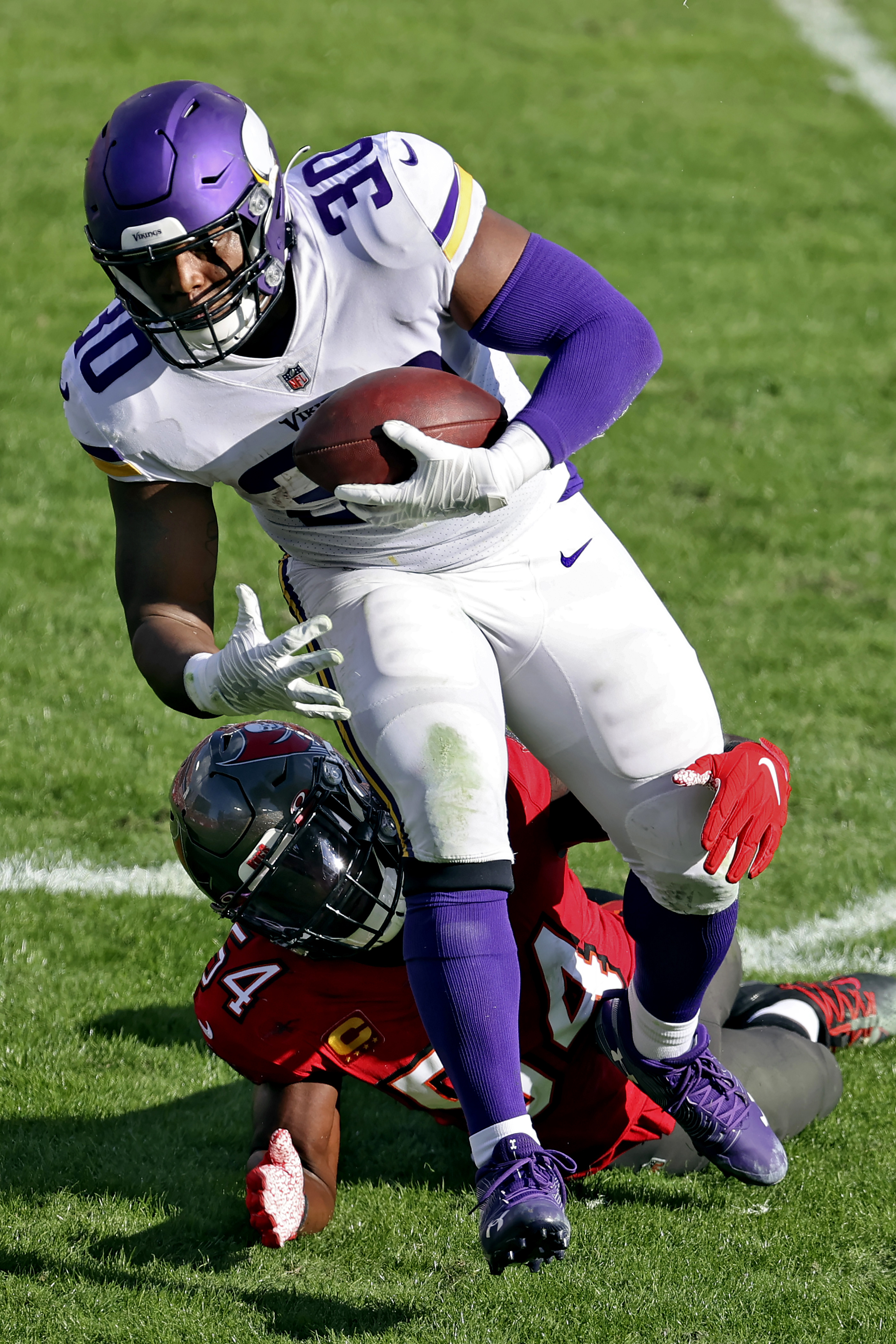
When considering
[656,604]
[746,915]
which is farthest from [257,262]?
[746,915]

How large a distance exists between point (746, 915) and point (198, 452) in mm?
2475

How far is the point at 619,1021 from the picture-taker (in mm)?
3006

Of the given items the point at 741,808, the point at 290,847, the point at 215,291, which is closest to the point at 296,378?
the point at 215,291

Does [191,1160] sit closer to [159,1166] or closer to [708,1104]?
[159,1166]

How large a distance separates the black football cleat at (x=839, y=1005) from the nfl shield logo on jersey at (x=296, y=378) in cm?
186

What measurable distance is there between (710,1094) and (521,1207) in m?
0.78

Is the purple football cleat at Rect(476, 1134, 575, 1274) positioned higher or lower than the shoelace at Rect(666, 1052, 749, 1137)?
higher

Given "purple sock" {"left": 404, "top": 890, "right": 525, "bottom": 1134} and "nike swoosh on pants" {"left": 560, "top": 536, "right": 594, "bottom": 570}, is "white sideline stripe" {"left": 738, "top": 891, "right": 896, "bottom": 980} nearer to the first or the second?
"nike swoosh on pants" {"left": 560, "top": 536, "right": 594, "bottom": 570}

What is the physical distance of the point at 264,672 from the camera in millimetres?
2561

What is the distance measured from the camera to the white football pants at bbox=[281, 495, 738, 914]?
261 cm

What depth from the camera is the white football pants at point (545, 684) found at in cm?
261

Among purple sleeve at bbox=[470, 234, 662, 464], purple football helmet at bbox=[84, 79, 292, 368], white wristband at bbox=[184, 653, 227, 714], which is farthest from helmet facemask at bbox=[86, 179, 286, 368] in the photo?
white wristband at bbox=[184, 653, 227, 714]

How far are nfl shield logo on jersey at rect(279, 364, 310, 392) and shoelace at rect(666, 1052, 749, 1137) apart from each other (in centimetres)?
A: 156

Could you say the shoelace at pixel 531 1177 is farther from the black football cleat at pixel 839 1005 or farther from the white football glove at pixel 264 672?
the black football cleat at pixel 839 1005
